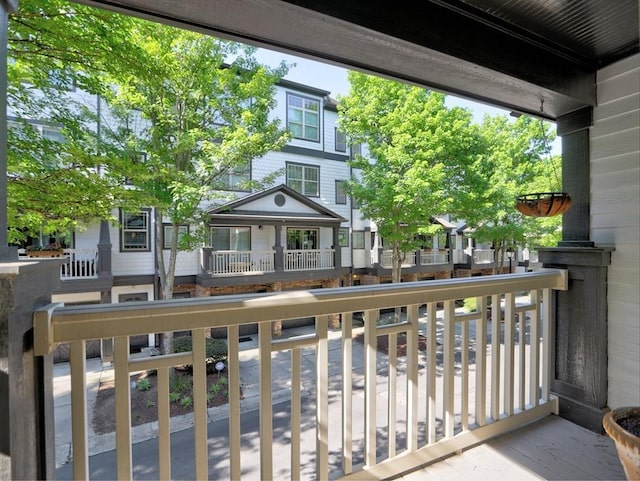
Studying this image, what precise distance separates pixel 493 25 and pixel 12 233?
5006mm

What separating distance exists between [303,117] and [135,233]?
6.35 metres

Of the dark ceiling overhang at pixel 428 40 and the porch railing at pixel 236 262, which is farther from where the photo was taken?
the porch railing at pixel 236 262

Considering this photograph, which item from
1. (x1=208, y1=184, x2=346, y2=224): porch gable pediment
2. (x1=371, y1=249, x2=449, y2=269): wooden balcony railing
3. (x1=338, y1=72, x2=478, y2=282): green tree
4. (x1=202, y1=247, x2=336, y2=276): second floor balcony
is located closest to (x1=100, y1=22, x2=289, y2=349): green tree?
(x1=202, y1=247, x2=336, y2=276): second floor balcony

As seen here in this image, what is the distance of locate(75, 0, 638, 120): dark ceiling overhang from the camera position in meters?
A: 1.27

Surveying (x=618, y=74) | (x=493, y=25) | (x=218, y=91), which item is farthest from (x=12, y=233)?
(x=618, y=74)

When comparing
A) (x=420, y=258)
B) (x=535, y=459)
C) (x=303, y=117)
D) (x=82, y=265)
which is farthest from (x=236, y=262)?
(x=535, y=459)

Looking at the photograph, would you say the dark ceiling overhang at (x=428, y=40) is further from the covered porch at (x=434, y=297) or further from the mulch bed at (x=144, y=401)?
the mulch bed at (x=144, y=401)

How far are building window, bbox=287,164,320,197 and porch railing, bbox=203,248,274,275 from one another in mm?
2683

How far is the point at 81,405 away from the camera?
0.97m

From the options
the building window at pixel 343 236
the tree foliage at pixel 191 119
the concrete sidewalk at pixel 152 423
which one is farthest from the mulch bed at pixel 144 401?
the building window at pixel 343 236

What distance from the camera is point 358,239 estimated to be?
39.6 ft

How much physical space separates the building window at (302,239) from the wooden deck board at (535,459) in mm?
9259

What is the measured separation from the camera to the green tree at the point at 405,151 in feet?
26.2

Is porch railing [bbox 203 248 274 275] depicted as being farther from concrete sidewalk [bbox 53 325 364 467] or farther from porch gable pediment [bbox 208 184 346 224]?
concrete sidewalk [bbox 53 325 364 467]
